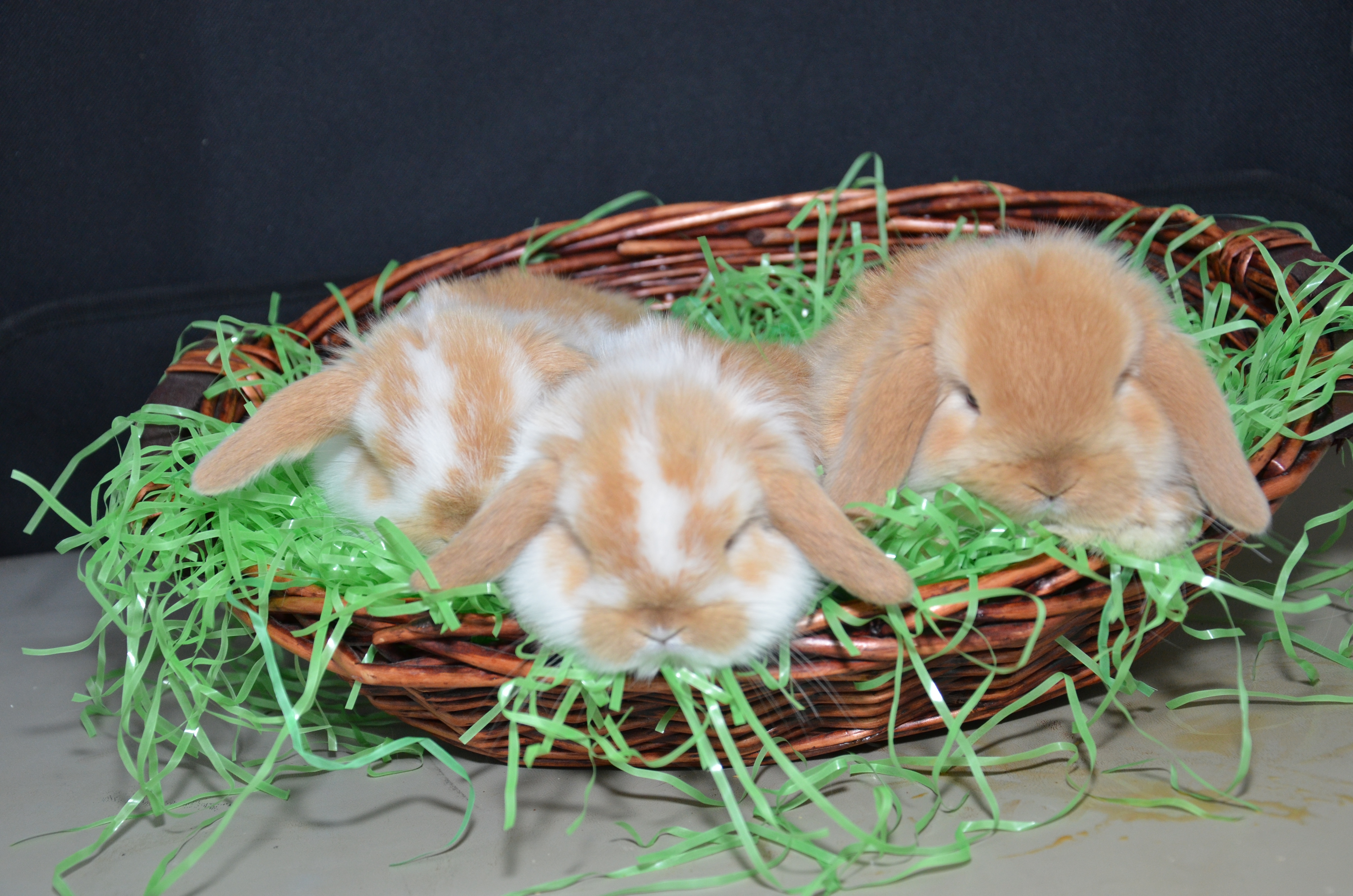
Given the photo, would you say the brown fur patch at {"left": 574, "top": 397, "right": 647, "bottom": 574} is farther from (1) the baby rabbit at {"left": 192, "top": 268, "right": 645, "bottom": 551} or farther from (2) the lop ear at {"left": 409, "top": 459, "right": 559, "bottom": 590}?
(1) the baby rabbit at {"left": 192, "top": 268, "right": 645, "bottom": 551}

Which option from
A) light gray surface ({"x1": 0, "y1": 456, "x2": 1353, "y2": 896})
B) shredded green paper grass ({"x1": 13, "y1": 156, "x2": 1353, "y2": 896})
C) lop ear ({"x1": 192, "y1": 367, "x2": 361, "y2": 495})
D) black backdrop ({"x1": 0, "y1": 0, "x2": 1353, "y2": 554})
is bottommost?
light gray surface ({"x1": 0, "y1": 456, "x2": 1353, "y2": 896})

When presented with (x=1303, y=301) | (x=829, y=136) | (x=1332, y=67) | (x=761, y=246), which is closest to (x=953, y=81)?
(x=829, y=136)

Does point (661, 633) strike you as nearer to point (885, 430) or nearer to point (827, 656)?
point (827, 656)

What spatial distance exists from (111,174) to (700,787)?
2856 millimetres

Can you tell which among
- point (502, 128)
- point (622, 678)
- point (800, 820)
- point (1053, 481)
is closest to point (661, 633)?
point (622, 678)

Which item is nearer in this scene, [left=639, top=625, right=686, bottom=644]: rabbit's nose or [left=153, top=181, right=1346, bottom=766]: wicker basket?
[left=639, top=625, right=686, bottom=644]: rabbit's nose

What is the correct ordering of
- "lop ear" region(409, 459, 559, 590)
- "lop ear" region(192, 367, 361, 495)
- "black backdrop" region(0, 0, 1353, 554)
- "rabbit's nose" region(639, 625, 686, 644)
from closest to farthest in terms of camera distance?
"rabbit's nose" region(639, 625, 686, 644)
"lop ear" region(409, 459, 559, 590)
"lop ear" region(192, 367, 361, 495)
"black backdrop" region(0, 0, 1353, 554)

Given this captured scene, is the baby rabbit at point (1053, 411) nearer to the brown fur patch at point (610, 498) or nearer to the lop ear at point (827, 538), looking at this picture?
the lop ear at point (827, 538)

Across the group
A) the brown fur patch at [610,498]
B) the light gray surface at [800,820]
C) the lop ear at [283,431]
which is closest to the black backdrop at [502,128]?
the lop ear at [283,431]

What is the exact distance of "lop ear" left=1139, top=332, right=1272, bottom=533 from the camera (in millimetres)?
1671

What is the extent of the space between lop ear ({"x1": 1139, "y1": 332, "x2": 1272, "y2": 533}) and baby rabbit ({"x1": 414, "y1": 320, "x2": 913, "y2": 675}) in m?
0.57

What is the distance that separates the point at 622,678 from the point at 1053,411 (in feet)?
2.65

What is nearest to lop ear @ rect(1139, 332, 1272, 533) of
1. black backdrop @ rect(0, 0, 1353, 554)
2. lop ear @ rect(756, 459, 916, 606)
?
lop ear @ rect(756, 459, 916, 606)

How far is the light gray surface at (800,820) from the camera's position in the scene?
159cm
